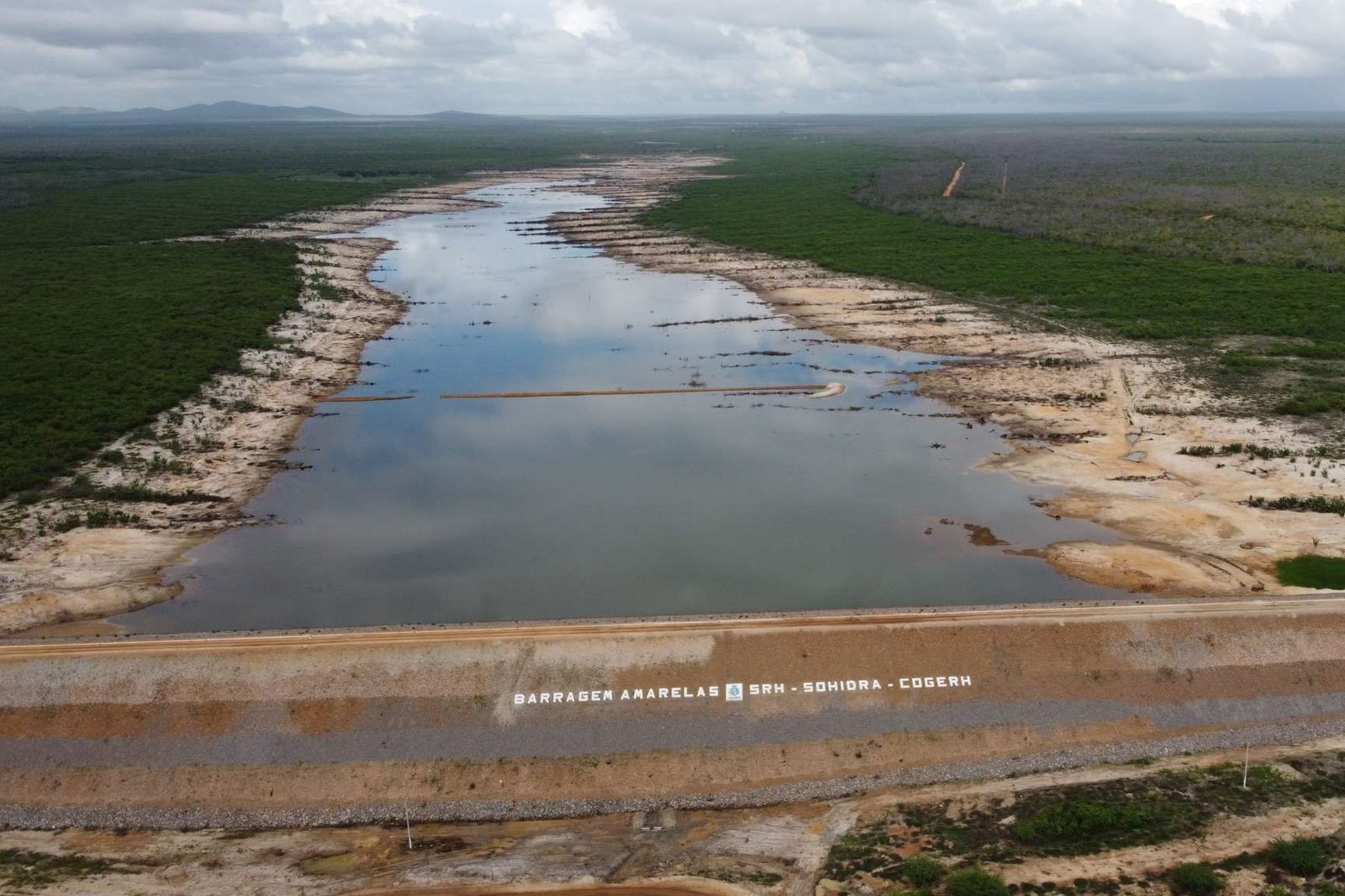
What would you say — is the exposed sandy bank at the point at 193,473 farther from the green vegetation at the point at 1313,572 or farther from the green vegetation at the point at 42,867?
the green vegetation at the point at 1313,572

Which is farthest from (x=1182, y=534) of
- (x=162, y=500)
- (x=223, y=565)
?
(x=162, y=500)

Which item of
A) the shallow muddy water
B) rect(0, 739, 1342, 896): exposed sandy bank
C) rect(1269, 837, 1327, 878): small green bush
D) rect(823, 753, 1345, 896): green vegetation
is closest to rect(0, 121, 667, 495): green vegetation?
the shallow muddy water

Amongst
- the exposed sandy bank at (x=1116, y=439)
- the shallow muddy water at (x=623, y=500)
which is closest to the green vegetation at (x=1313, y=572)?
the exposed sandy bank at (x=1116, y=439)

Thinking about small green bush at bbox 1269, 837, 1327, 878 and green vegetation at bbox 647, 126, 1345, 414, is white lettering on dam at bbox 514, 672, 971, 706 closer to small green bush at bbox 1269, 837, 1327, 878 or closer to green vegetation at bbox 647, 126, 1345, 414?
small green bush at bbox 1269, 837, 1327, 878

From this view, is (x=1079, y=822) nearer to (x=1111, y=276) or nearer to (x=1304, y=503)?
(x=1304, y=503)

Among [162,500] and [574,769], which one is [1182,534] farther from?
[162,500]

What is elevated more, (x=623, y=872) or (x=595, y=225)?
(x=595, y=225)
